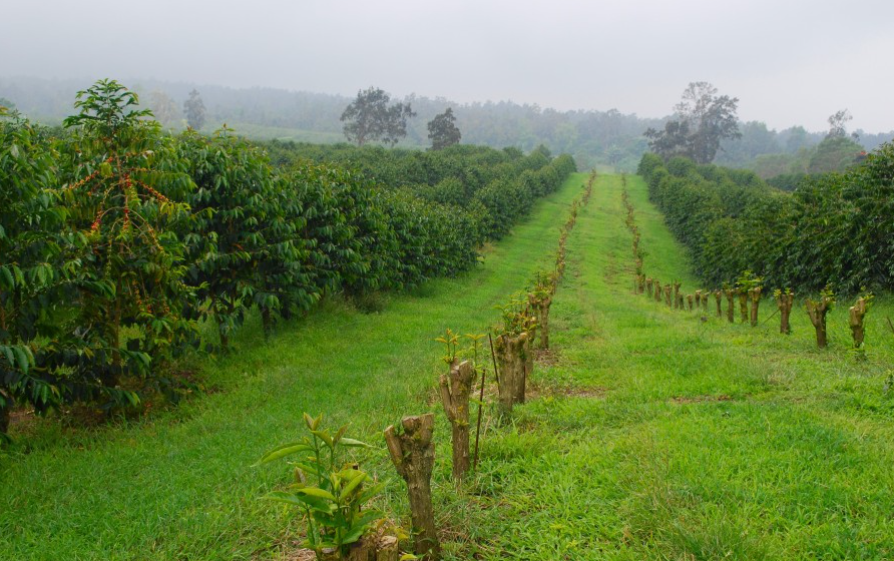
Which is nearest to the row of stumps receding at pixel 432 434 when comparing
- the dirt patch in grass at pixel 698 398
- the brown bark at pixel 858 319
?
the dirt patch in grass at pixel 698 398

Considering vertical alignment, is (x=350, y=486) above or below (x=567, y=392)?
above

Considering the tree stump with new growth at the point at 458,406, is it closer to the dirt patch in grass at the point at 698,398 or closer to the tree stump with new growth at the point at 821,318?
the dirt patch in grass at the point at 698,398

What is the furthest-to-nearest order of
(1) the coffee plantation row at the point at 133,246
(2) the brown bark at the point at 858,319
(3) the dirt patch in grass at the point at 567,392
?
1. (2) the brown bark at the point at 858,319
2. (3) the dirt patch in grass at the point at 567,392
3. (1) the coffee plantation row at the point at 133,246

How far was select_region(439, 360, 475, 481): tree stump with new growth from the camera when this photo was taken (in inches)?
140

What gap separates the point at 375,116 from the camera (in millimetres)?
79750

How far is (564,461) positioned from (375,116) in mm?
80355

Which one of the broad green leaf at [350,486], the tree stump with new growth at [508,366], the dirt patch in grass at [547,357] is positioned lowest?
the dirt patch in grass at [547,357]

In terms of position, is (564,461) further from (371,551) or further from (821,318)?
(821,318)

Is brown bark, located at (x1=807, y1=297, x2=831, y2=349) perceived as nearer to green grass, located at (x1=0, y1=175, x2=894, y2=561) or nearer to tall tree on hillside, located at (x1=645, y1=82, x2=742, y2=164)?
green grass, located at (x1=0, y1=175, x2=894, y2=561)

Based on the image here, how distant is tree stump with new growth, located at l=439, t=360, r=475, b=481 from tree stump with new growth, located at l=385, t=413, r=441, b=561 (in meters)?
0.72

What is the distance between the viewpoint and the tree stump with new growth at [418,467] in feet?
9.00

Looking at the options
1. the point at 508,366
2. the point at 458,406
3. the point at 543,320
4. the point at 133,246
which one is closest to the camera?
the point at 458,406

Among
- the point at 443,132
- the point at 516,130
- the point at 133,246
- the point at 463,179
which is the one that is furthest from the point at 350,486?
the point at 516,130

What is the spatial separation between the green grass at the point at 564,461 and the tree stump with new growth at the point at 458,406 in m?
0.17
